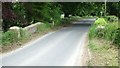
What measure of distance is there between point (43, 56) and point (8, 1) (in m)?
7.59

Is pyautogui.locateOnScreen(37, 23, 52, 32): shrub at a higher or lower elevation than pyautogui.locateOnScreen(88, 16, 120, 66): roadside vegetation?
lower

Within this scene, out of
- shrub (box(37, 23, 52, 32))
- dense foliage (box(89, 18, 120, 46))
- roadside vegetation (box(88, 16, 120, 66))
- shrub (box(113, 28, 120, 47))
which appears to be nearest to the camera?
roadside vegetation (box(88, 16, 120, 66))

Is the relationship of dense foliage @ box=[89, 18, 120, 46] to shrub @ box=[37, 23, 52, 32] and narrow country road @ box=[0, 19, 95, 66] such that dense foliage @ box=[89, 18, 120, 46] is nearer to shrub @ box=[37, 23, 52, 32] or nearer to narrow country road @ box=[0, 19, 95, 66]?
narrow country road @ box=[0, 19, 95, 66]

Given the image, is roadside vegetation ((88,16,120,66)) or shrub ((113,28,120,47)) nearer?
roadside vegetation ((88,16,120,66))

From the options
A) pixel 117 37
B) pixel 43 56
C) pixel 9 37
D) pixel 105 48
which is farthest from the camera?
pixel 9 37

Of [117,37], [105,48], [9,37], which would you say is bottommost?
[105,48]

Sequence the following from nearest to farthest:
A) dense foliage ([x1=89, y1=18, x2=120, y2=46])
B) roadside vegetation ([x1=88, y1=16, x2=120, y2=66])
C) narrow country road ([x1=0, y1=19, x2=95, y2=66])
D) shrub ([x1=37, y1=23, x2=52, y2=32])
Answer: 1. roadside vegetation ([x1=88, y1=16, x2=120, y2=66])
2. narrow country road ([x1=0, y1=19, x2=95, y2=66])
3. dense foliage ([x1=89, y1=18, x2=120, y2=46])
4. shrub ([x1=37, y1=23, x2=52, y2=32])

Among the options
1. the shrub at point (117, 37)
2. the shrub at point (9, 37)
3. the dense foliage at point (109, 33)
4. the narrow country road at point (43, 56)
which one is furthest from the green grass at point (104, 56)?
the shrub at point (9, 37)

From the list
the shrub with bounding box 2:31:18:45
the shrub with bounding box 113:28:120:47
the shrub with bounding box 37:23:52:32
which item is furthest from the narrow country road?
the shrub with bounding box 37:23:52:32

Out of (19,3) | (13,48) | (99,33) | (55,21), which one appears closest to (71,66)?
(13,48)

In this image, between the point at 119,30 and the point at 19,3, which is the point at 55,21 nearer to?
the point at 19,3

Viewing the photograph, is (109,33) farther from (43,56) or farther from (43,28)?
(43,28)

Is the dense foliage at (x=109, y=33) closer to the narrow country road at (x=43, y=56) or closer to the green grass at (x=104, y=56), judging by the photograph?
the green grass at (x=104, y=56)

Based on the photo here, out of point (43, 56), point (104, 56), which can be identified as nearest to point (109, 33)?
point (104, 56)
